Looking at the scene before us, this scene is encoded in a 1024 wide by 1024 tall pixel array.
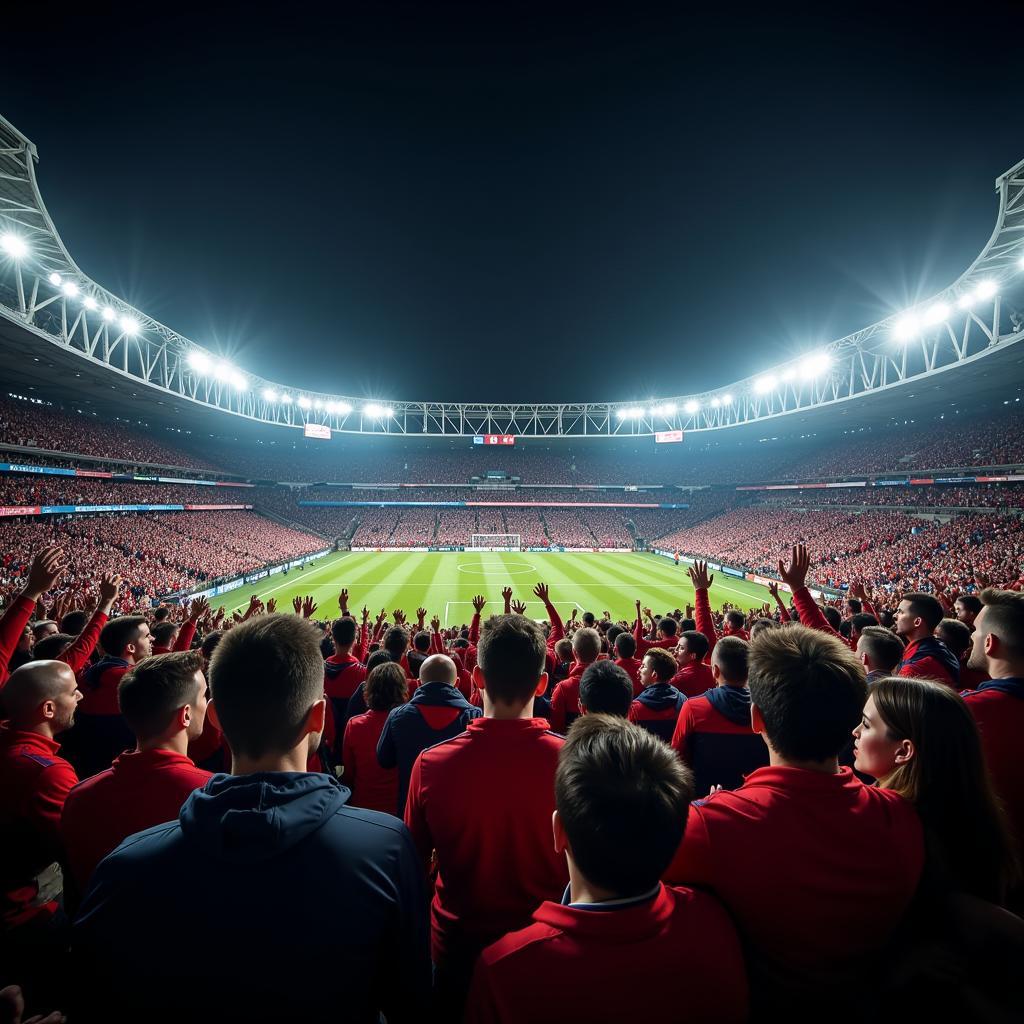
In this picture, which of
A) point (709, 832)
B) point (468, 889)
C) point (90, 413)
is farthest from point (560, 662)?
point (90, 413)

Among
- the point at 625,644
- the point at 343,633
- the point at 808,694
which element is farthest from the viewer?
the point at 343,633

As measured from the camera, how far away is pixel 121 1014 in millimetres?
1425

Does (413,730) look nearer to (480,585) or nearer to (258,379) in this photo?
(480,585)

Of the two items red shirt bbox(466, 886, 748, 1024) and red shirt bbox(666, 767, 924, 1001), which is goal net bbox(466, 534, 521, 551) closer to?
red shirt bbox(666, 767, 924, 1001)

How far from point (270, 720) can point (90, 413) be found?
53726 millimetres

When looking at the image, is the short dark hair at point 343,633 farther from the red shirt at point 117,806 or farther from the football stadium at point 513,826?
the red shirt at point 117,806

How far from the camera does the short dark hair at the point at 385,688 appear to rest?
4.62 meters

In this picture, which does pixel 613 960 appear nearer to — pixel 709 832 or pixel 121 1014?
pixel 709 832

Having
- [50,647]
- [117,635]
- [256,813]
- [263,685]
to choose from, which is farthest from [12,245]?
[256,813]

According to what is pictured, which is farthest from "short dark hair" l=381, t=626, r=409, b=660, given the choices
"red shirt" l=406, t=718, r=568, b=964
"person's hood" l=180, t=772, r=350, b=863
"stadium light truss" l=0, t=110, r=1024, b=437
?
"stadium light truss" l=0, t=110, r=1024, b=437

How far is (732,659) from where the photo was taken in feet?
15.1

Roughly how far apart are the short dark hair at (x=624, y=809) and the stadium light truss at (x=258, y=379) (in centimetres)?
2679

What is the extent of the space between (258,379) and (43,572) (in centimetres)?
4967

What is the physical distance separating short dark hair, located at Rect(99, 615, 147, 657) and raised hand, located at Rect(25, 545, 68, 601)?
3.54 ft
